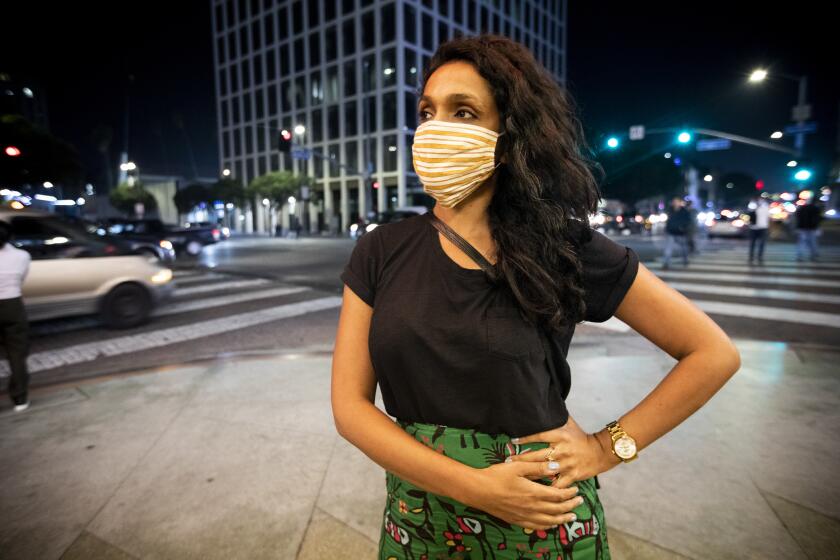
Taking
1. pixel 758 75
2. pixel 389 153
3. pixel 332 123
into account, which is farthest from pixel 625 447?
pixel 332 123

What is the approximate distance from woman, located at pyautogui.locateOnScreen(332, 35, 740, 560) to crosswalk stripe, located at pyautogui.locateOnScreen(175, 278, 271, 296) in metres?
9.40

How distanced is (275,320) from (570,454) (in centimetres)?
649

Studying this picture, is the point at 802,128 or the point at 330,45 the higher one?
the point at 330,45

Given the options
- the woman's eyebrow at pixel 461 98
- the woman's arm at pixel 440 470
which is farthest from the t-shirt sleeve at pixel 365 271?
the woman's eyebrow at pixel 461 98

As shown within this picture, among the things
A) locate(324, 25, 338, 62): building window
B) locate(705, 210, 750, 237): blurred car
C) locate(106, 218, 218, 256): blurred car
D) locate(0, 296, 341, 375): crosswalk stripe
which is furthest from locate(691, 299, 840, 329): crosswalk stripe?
locate(324, 25, 338, 62): building window

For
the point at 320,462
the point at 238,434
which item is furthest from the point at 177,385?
the point at 320,462

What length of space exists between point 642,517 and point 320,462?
76.4 inches

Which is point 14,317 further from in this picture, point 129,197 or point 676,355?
point 129,197

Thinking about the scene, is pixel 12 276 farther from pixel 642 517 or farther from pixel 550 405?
pixel 642 517

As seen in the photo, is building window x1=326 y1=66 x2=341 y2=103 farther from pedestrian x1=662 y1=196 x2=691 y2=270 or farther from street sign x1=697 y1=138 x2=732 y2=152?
pedestrian x1=662 y1=196 x2=691 y2=270

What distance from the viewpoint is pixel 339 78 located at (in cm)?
4859

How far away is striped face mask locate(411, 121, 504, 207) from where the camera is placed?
1217mm

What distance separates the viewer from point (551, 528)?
1.08 metres

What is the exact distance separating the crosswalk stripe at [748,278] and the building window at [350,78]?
43.9 metres
